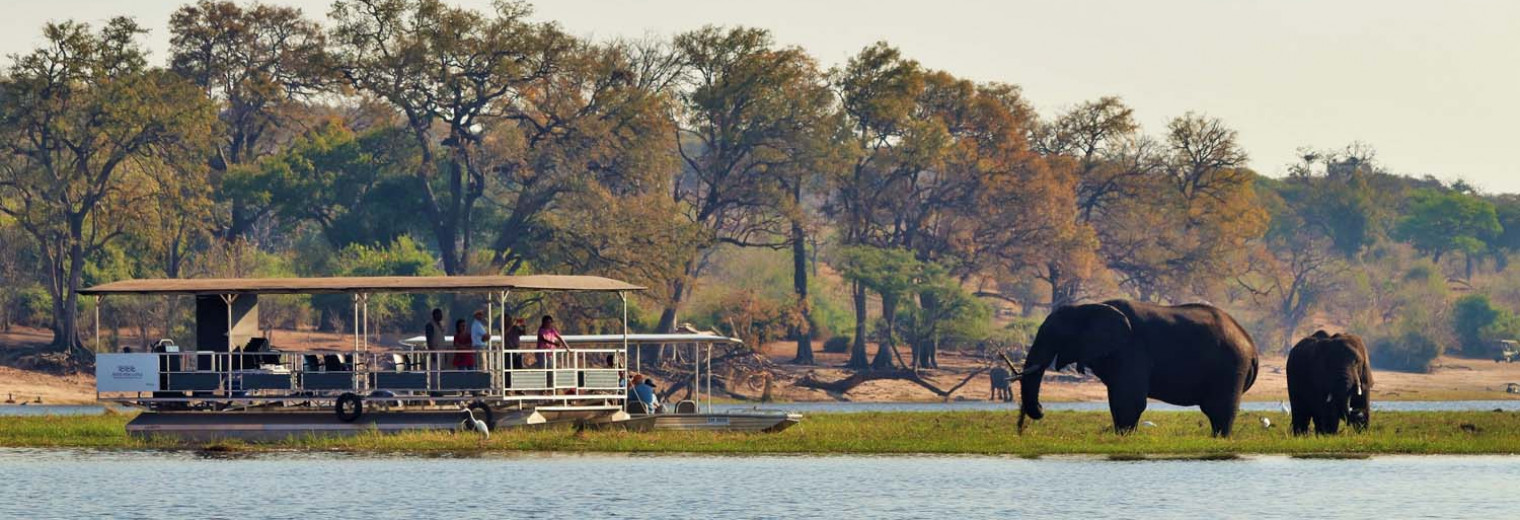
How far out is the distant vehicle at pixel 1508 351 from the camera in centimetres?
11844

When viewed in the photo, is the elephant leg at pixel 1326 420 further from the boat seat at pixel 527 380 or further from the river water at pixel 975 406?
the river water at pixel 975 406

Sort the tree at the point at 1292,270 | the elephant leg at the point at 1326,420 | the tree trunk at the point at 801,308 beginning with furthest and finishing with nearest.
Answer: the tree at the point at 1292,270 → the tree trunk at the point at 801,308 → the elephant leg at the point at 1326,420

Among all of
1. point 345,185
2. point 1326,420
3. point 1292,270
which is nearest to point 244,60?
point 345,185

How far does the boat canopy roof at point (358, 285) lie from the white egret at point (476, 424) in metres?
2.31

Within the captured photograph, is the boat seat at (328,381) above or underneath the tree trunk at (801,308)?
underneath

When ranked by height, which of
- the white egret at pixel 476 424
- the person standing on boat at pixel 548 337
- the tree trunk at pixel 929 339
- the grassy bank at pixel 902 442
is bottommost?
the grassy bank at pixel 902 442

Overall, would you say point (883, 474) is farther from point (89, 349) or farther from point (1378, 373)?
point (1378, 373)

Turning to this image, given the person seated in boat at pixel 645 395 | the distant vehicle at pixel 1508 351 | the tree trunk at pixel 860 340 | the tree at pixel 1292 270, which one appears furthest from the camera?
the tree at pixel 1292 270

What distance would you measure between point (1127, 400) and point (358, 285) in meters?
13.9

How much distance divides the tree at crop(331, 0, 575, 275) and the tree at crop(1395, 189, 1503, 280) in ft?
213

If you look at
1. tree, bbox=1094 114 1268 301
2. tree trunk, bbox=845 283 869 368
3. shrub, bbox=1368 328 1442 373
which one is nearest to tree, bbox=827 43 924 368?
tree trunk, bbox=845 283 869 368

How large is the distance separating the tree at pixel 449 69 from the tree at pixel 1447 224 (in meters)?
64.8

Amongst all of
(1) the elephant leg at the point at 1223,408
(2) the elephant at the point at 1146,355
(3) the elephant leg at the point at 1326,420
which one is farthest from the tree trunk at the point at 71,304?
(3) the elephant leg at the point at 1326,420

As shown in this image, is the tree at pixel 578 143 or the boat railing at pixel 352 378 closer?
the boat railing at pixel 352 378
